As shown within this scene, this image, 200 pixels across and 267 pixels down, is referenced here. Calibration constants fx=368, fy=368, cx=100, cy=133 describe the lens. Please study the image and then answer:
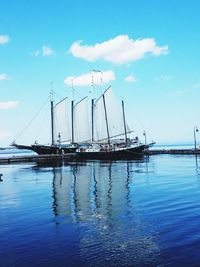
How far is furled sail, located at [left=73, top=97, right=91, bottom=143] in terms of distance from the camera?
126688 mm

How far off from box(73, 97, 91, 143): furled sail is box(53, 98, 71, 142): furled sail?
308 cm

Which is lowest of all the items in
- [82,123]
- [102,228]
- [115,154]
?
[102,228]

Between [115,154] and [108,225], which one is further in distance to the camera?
[115,154]

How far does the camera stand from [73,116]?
424ft

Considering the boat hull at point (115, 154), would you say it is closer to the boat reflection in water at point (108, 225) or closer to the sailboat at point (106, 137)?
the sailboat at point (106, 137)

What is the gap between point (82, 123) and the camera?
126 metres

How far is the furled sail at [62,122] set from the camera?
125m

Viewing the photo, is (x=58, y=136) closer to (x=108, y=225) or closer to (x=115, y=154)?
(x=115, y=154)

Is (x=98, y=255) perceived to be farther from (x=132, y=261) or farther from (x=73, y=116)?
(x=73, y=116)

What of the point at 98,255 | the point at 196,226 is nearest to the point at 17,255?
the point at 98,255

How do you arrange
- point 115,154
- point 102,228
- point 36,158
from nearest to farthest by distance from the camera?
point 102,228, point 36,158, point 115,154

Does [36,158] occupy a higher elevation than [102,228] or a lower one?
higher

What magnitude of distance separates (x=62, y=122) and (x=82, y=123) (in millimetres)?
6838

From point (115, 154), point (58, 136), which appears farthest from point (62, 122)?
point (115, 154)
